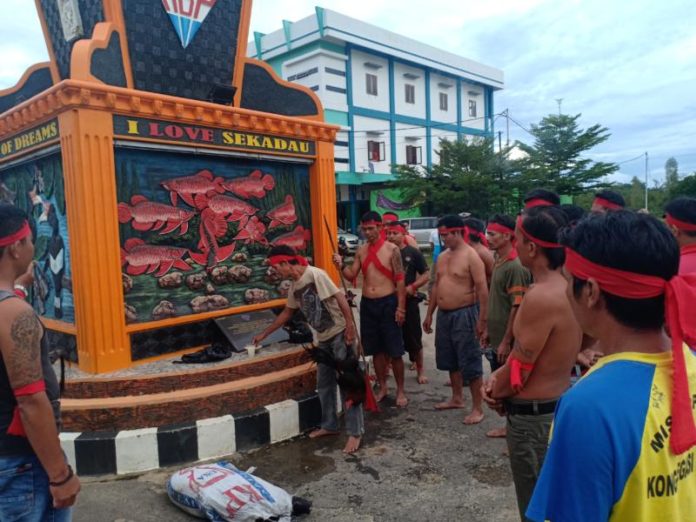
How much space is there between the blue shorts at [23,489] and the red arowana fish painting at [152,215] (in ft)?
10.5

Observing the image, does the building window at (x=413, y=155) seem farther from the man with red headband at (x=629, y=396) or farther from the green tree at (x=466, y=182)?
the man with red headband at (x=629, y=396)

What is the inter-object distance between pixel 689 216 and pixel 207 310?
430cm

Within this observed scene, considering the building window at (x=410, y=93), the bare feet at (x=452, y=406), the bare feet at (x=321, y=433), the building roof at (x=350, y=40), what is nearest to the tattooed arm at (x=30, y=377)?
the bare feet at (x=321, y=433)

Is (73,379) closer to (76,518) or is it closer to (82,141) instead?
Result: (76,518)

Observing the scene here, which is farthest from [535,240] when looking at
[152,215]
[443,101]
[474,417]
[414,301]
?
[443,101]

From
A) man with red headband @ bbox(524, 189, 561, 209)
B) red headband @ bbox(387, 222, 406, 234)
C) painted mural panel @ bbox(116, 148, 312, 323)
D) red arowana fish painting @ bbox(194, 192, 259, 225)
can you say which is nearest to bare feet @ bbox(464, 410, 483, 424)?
man with red headband @ bbox(524, 189, 561, 209)

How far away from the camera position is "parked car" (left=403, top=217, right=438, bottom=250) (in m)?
23.7

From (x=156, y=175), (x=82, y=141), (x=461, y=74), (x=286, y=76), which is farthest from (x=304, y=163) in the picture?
(x=461, y=74)

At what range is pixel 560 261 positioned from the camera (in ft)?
7.91

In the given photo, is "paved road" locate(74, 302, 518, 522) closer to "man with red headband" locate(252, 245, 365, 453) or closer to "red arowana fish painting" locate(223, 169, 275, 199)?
"man with red headband" locate(252, 245, 365, 453)

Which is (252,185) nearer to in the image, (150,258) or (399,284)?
(150,258)

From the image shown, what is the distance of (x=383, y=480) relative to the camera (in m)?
3.69

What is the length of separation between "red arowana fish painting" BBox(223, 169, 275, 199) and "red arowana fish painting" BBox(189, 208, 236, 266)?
36 centimetres

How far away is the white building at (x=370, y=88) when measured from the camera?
25.4m
